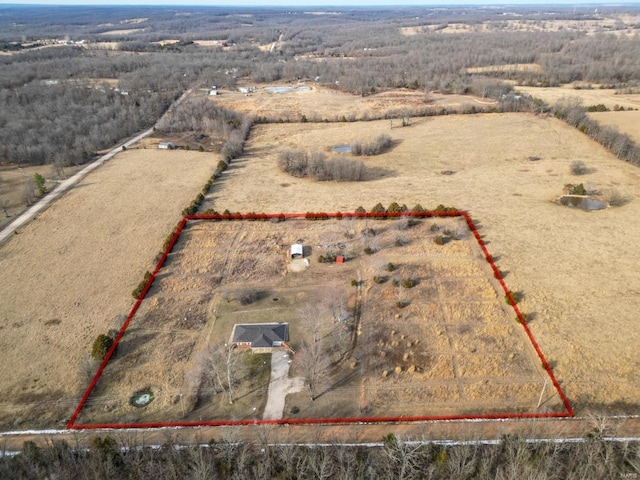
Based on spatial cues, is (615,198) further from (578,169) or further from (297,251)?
(297,251)

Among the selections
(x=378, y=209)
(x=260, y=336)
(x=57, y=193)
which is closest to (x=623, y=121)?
(x=378, y=209)

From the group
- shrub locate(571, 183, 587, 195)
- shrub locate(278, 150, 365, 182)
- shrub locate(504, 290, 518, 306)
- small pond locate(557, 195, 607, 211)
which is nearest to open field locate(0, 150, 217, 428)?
shrub locate(278, 150, 365, 182)

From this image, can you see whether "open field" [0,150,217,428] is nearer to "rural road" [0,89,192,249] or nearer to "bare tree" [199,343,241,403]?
"rural road" [0,89,192,249]

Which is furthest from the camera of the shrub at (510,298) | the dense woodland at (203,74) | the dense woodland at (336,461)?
the dense woodland at (203,74)

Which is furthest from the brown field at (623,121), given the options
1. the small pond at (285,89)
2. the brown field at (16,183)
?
the brown field at (16,183)

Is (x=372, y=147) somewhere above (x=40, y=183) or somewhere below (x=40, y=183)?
above

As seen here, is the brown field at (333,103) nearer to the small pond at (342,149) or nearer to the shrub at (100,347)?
the small pond at (342,149)

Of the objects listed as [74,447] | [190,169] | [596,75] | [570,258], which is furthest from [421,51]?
[74,447]
